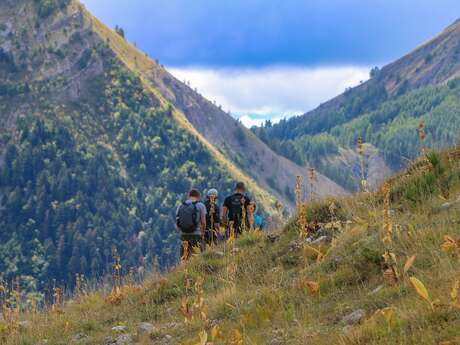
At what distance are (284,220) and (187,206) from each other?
98.4 inches

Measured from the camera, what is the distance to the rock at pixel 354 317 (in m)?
4.46

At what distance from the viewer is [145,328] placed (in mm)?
6305

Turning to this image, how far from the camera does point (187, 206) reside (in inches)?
433

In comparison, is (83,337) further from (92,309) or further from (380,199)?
(380,199)

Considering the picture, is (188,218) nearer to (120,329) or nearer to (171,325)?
(120,329)

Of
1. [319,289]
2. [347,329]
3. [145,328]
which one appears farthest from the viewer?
[145,328]

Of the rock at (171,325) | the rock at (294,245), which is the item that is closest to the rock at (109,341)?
the rock at (171,325)

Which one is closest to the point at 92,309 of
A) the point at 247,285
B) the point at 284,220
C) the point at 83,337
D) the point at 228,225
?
the point at 83,337

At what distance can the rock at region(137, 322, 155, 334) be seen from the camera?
6.17 metres

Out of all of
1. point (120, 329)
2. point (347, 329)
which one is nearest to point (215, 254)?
A: point (120, 329)

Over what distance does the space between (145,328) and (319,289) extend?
75.5 inches

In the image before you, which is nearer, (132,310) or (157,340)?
(157,340)

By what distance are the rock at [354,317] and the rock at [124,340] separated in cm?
233

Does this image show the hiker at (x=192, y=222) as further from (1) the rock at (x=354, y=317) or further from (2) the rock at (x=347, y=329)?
(2) the rock at (x=347, y=329)
